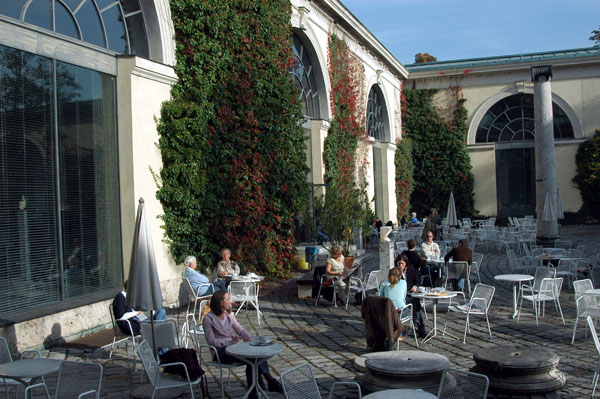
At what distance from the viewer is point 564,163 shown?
26.7 metres

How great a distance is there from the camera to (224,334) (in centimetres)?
601

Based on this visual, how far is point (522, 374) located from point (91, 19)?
325 inches

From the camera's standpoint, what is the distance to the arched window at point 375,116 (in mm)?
24141

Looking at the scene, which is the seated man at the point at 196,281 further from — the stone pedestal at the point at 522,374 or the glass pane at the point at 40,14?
the stone pedestal at the point at 522,374

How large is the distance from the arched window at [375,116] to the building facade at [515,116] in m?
4.43

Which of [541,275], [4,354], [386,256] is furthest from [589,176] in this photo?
[4,354]

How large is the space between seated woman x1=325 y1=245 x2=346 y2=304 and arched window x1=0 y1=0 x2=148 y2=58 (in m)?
5.23

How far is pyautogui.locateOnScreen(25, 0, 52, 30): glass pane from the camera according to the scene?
8016 mm

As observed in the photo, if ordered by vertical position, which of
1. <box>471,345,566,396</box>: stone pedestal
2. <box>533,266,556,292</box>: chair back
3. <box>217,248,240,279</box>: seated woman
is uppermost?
<box>217,248,240,279</box>: seated woman

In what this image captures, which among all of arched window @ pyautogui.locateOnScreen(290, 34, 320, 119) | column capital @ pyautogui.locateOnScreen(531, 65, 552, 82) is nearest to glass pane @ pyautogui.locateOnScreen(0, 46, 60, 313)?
arched window @ pyautogui.locateOnScreen(290, 34, 320, 119)

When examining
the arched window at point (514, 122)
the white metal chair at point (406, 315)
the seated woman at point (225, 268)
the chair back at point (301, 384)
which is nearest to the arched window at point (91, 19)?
the seated woman at point (225, 268)

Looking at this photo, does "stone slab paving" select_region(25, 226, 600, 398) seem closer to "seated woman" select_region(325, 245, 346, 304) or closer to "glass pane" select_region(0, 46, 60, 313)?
"seated woman" select_region(325, 245, 346, 304)

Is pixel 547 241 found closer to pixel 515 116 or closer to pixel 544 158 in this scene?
pixel 544 158

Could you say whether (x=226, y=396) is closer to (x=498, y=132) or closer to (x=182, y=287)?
(x=182, y=287)
